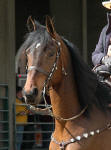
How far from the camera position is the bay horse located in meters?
5.58

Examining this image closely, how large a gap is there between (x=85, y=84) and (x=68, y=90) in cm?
20

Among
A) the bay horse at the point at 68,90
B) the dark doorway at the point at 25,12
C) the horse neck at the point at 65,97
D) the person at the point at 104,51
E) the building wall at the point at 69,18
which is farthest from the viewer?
the building wall at the point at 69,18

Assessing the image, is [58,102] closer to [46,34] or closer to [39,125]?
[46,34]

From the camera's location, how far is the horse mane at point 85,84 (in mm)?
5848

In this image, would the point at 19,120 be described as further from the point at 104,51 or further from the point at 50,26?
the point at 50,26

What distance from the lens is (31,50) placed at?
5.60 m

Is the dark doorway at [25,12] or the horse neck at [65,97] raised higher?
the dark doorway at [25,12]

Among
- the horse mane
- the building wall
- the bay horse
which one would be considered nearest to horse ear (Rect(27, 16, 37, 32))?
the bay horse

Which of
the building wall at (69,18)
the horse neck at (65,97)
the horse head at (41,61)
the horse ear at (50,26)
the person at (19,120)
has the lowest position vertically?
the person at (19,120)

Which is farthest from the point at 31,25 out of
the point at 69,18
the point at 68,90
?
the point at 69,18

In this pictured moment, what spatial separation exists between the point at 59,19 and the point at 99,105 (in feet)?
24.7

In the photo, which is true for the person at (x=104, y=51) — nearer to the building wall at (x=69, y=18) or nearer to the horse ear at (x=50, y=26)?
the horse ear at (x=50, y=26)

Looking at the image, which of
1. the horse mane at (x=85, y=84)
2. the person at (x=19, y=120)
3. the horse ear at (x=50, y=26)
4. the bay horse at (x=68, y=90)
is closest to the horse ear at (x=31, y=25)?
the bay horse at (x=68, y=90)

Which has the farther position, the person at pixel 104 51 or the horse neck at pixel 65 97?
the person at pixel 104 51
